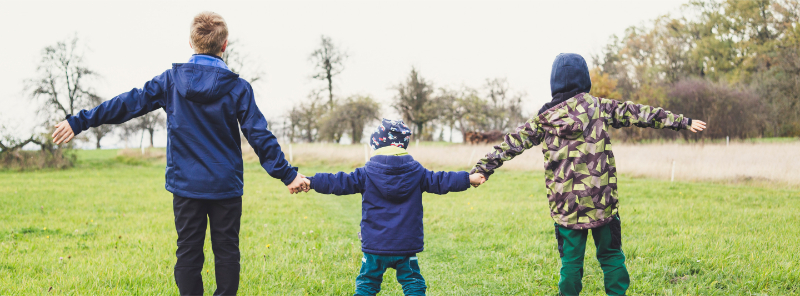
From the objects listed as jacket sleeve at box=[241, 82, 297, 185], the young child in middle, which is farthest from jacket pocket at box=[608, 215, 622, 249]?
jacket sleeve at box=[241, 82, 297, 185]

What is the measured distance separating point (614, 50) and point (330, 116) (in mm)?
26661

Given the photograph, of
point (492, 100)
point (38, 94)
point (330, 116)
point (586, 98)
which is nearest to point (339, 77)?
point (330, 116)

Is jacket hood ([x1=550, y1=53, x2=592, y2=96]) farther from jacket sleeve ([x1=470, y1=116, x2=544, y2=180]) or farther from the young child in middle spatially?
the young child in middle

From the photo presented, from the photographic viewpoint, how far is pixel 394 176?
301 cm

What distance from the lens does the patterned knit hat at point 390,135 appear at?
10.2ft

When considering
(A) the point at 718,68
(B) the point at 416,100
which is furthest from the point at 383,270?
(A) the point at 718,68

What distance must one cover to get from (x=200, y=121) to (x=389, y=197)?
48.0 inches

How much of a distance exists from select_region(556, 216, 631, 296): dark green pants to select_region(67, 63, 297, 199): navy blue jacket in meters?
2.02

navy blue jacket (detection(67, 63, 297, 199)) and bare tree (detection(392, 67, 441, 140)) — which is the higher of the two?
bare tree (detection(392, 67, 441, 140))

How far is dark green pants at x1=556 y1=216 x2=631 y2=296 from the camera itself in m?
3.21

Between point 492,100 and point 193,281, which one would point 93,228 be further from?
point 492,100

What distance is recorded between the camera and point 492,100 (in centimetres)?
4809

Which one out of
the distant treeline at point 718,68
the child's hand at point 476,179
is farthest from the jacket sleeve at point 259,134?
the distant treeline at point 718,68

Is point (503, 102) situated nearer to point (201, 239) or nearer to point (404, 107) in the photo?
point (404, 107)
